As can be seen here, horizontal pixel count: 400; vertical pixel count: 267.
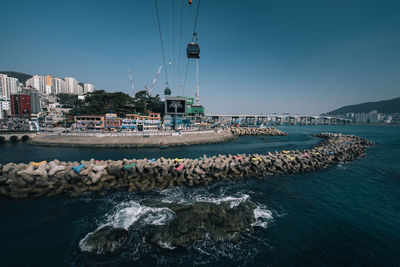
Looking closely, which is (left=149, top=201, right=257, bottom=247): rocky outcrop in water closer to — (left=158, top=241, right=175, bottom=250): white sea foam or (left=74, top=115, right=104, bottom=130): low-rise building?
(left=158, top=241, right=175, bottom=250): white sea foam

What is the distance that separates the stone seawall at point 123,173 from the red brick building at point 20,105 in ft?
348

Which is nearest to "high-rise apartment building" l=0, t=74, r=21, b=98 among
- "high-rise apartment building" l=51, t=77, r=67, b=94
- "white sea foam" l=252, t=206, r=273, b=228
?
"high-rise apartment building" l=51, t=77, r=67, b=94

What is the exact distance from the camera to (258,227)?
9.26m

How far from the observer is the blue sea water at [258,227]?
281 inches

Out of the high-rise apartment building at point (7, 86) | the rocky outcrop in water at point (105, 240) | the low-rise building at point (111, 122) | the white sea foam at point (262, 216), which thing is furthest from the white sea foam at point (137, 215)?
the high-rise apartment building at point (7, 86)

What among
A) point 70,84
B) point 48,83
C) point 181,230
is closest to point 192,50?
point 181,230

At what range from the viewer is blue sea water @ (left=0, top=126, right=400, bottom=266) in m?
7.14

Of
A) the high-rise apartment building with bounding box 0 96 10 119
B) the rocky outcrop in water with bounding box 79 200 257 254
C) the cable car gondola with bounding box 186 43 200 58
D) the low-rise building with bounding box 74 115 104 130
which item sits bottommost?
the rocky outcrop in water with bounding box 79 200 257 254

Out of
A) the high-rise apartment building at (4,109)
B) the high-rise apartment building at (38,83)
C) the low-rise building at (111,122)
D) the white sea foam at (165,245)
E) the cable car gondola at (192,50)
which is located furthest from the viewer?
the high-rise apartment building at (38,83)

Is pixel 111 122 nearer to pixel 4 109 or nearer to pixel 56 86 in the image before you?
pixel 4 109

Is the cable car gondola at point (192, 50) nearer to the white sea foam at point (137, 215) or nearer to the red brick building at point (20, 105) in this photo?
the white sea foam at point (137, 215)

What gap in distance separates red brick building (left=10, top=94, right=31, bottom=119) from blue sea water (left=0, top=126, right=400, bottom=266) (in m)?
112

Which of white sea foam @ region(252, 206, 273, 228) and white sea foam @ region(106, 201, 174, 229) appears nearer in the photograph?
white sea foam @ region(106, 201, 174, 229)

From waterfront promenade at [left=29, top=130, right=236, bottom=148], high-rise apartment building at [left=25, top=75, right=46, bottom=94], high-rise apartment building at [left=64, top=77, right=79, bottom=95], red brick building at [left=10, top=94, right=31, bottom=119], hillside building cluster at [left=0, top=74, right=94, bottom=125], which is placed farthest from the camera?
high-rise apartment building at [left=64, top=77, right=79, bottom=95]
